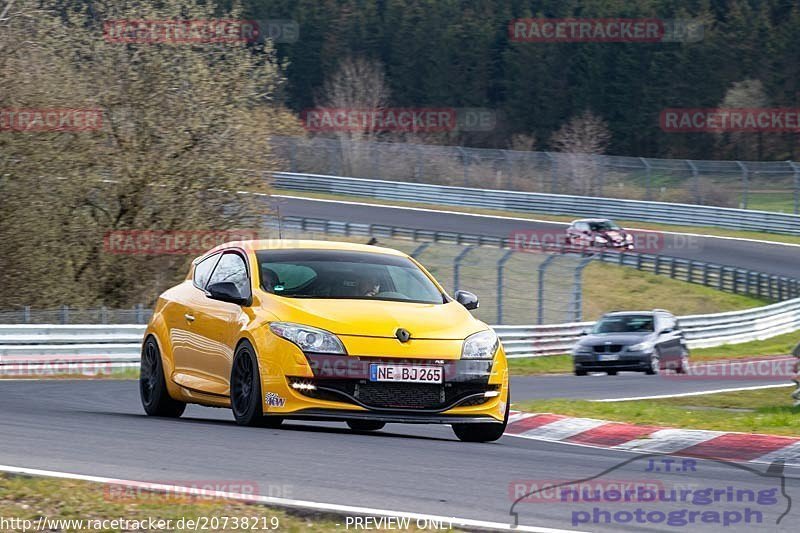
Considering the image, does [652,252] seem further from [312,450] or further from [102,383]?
[312,450]

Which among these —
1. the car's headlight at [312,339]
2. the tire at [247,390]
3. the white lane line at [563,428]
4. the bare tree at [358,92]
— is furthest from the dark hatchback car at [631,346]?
the bare tree at [358,92]

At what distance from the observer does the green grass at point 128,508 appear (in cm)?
608

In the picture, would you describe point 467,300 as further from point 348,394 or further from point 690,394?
→ point 690,394

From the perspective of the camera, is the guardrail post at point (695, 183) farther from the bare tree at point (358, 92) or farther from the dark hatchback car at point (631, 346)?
the dark hatchback car at point (631, 346)

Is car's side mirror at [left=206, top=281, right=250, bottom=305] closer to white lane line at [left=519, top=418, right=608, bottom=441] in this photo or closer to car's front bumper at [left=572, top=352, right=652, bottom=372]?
white lane line at [left=519, top=418, right=608, bottom=441]

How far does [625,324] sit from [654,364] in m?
1.10

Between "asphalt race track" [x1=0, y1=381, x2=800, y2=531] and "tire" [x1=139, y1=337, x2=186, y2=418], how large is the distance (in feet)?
2.22

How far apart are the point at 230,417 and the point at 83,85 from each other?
17355 millimetres

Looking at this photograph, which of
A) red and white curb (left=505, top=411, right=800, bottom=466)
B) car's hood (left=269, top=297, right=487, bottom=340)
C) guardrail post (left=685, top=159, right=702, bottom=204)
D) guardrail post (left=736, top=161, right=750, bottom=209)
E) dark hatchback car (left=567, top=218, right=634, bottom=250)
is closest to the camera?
car's hood (left=269, top=297, right=487, bottom=340)

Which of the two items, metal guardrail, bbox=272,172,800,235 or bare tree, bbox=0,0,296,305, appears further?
metal guardrail, bbox=272,172,800,235

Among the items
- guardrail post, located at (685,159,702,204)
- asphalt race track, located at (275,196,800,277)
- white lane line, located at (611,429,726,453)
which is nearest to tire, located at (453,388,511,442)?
white lane line, located at (611,429,726,453)

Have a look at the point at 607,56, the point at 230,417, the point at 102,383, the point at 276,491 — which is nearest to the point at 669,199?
the point at 607,56

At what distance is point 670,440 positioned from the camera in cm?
1095

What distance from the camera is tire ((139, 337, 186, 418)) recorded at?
11.6 meters
